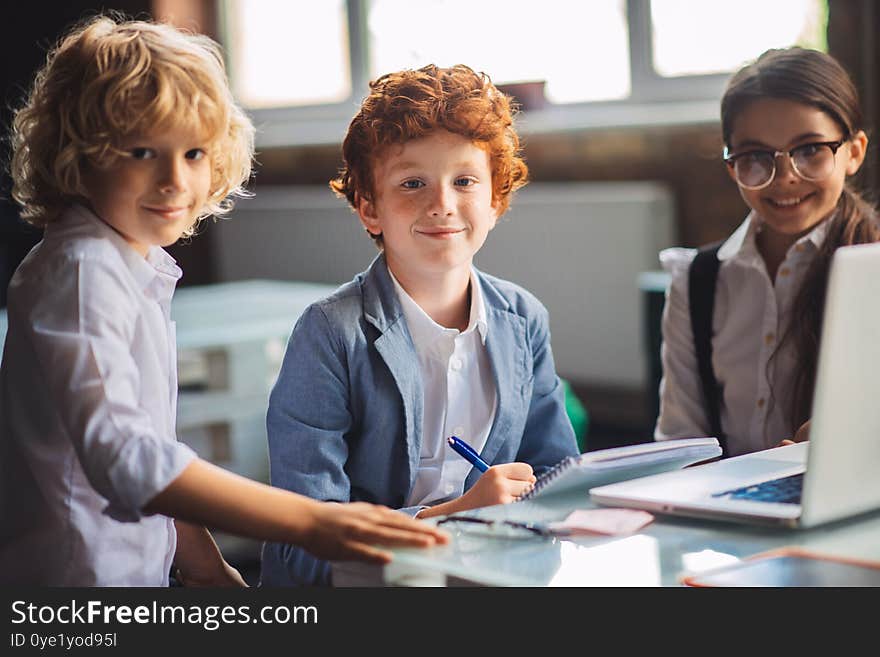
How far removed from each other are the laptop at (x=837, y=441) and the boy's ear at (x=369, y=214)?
0.53 m

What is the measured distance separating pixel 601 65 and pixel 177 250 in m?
2.34

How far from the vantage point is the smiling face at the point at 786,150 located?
166cm

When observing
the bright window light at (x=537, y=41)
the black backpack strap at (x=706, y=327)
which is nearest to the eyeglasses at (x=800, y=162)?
the black backpack strap at (x=706, y=327)

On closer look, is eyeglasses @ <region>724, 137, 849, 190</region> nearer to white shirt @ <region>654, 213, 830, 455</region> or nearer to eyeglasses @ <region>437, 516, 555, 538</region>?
white shirt @ <region>654, 213, 830, 455</region>

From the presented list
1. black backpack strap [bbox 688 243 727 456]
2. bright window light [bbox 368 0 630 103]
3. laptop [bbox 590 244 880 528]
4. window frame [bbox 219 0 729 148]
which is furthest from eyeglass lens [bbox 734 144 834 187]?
bright window light [bbox 368 0 630 103]

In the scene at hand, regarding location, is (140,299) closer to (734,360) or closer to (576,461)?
(576,461)

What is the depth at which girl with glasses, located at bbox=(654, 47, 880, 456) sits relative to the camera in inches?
65.6

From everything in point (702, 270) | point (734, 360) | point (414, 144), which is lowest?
point (734, 360)

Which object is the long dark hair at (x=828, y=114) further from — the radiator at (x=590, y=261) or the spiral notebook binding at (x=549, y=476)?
the radiator at (x=590, y=261)

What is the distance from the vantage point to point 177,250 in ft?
18.6

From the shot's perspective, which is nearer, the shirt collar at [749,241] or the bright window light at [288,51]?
the shirt collar at [749,241]

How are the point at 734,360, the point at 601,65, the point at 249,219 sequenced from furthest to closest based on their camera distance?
the point at 249,219 → the point at 601,65 → the point at 734,360

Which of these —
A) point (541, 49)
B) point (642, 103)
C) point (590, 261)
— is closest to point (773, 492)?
point (590, 261)

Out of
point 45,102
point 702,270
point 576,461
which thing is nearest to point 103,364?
point 45,102
